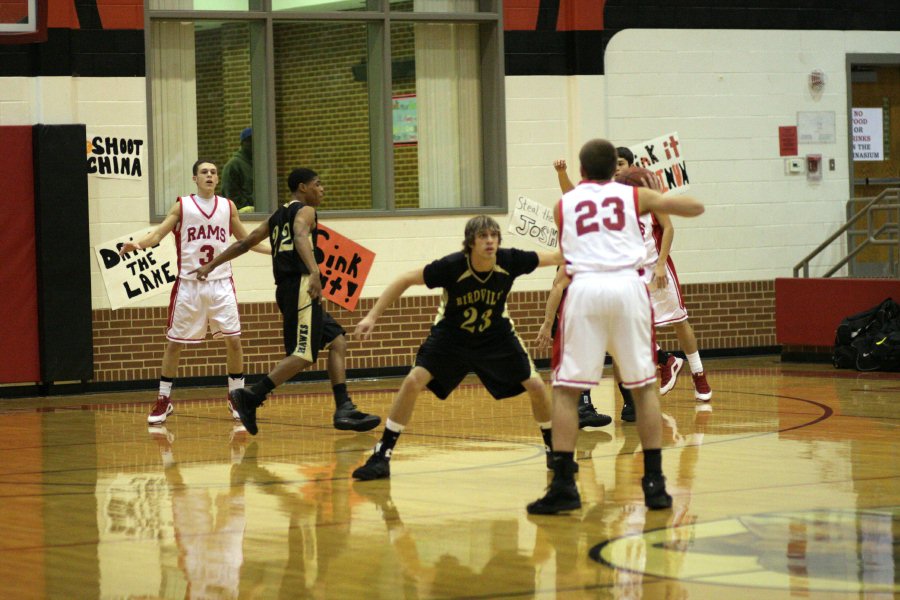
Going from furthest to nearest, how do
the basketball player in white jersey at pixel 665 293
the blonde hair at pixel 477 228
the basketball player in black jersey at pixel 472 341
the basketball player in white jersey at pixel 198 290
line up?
the basketball player in white jersey at pixel 198 290 < the basketball player in white jersey at pixel 665 293 < the basketball player in black jersey at pixel 472 341 < the blonde hair at pixel 477 228

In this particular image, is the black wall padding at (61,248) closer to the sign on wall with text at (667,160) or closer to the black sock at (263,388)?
the black sock at (263,388)

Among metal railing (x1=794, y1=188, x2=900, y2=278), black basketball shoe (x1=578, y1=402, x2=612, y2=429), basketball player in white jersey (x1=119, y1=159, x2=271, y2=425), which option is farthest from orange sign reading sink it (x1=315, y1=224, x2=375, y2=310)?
black basketball shoe (x1=578, y1=402, x2=612, y2=429)

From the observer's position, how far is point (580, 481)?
915 cm

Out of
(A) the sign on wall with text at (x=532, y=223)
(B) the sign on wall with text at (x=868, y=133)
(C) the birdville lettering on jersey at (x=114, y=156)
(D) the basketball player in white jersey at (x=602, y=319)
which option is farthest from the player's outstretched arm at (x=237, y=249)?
(B) the sign on wall with text at (x=868, y=133)

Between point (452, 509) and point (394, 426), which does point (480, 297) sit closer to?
point (394, 426)

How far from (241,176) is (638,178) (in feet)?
21.8

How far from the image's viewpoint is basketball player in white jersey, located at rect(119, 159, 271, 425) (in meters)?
13.0

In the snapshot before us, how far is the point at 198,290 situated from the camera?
1305cm

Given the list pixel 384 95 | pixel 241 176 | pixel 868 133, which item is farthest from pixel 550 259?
pixel 868 133

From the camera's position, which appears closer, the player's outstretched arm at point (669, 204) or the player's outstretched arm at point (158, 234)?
the player's outstretched arm at point (669, 204)

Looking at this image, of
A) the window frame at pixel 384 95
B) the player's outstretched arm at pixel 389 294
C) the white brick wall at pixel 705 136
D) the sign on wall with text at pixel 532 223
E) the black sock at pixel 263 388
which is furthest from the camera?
the sign on wall with text at pixel 532 223

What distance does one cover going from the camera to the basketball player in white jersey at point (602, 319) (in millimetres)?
8016

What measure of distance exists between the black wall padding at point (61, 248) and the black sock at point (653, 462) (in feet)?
30.0

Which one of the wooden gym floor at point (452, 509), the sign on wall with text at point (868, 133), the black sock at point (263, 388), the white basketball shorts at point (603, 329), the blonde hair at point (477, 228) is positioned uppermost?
the sign on wall with text at point (868, 133)
